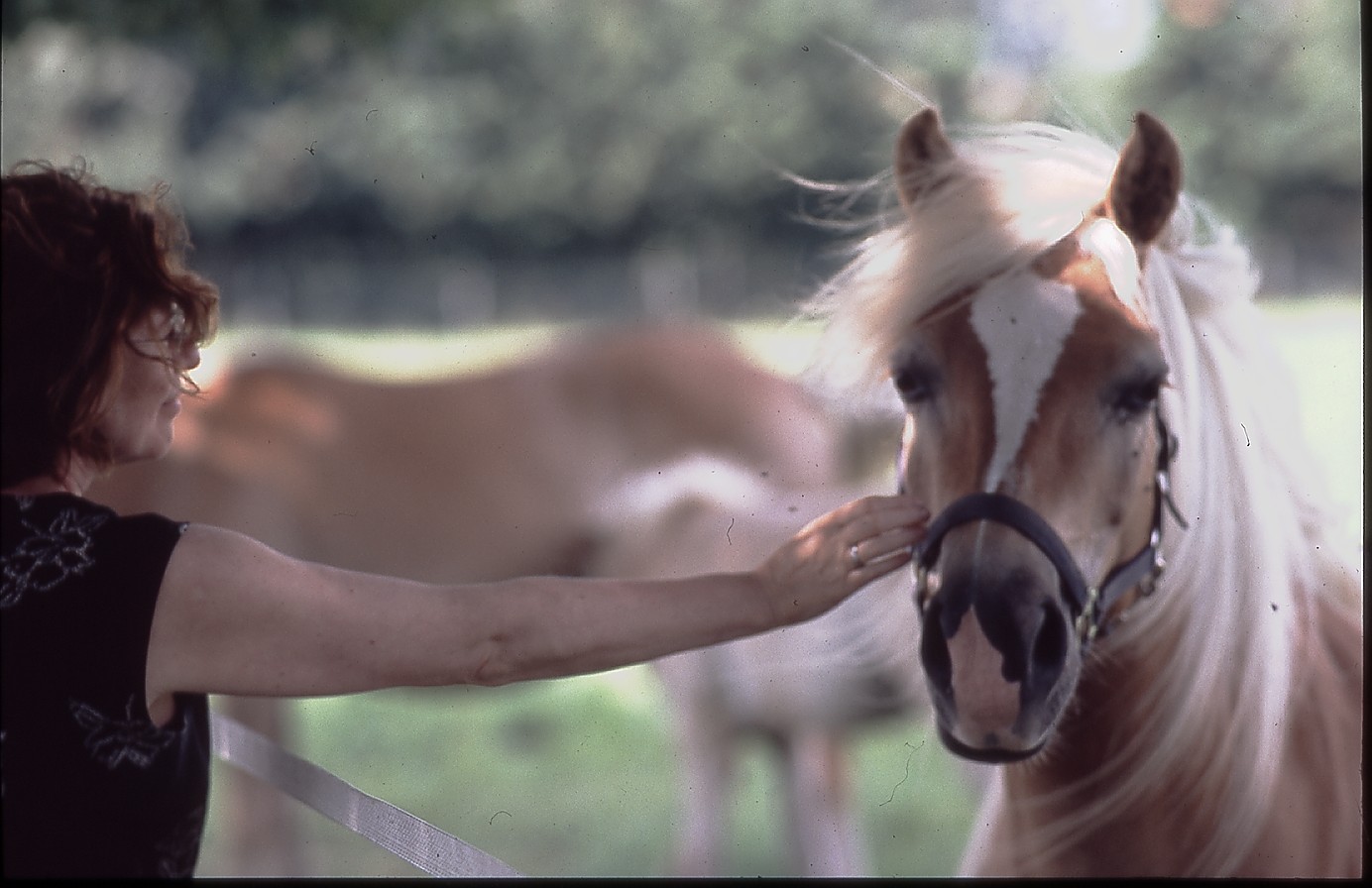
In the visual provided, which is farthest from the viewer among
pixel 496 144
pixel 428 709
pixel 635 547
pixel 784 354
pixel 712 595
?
pixel 496 144

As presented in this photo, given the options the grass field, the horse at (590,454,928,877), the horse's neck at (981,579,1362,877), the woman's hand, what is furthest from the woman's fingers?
the grass field

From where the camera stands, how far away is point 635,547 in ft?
10.9

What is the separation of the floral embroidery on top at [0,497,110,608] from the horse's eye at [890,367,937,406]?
0.78 metres

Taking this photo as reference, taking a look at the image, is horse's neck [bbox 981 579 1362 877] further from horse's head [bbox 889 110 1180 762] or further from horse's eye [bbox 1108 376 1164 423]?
horse's eye [bbox 1108 376 1164 423]

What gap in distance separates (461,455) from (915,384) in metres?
2.92

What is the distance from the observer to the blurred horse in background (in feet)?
12.1

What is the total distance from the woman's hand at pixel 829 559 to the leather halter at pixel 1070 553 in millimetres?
55

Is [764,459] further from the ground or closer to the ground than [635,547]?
further from the ground

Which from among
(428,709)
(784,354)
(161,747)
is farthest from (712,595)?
(784,354)

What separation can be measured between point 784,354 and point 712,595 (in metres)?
5.64

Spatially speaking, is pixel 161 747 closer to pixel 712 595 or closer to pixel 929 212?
pixel 712 595

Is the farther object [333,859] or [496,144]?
[496,144]

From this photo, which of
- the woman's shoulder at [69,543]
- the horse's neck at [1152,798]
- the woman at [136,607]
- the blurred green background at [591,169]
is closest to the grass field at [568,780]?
the blurred green background at [591,169]

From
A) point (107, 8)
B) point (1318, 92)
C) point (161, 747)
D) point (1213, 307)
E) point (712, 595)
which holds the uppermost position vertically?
point (1318, 92)
